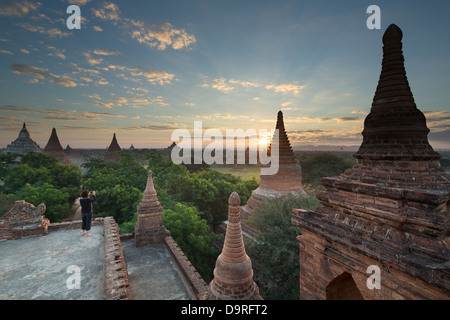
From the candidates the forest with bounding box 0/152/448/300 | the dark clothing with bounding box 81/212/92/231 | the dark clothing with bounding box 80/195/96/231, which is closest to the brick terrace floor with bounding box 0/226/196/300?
the dark clothing with bounding box 81/212/92/231

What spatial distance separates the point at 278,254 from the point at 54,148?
55.0m

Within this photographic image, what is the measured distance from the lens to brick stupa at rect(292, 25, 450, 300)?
3.45 meters

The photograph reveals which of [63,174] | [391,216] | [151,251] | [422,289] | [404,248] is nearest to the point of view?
[422,289]

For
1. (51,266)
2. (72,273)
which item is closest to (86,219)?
(51,266)

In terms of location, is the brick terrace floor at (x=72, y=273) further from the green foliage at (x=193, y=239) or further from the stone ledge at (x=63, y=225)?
the green foliage at (x=193, y=239)

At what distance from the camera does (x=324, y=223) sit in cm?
482

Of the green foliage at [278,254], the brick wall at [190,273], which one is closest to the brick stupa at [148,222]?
the brick wall at [190,273]

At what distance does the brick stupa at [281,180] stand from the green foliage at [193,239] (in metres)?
3.72

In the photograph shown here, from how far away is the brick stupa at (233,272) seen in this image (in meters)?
5.49

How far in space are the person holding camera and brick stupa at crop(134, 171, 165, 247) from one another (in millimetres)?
2553

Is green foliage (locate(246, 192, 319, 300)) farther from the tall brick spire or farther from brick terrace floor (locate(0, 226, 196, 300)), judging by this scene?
the tall brick spire
